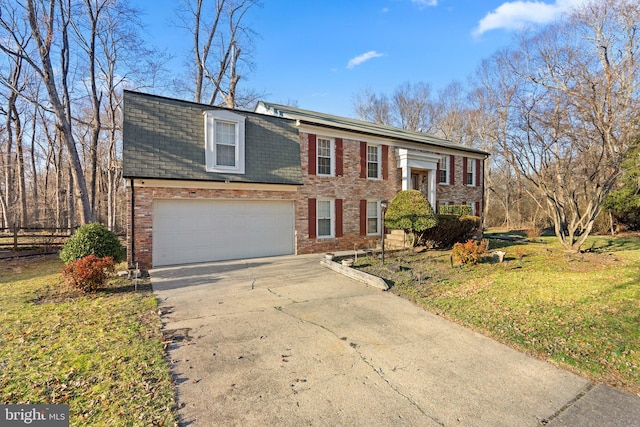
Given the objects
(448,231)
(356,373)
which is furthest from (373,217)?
(356,373)

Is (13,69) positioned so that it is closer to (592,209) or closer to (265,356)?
(265,356)

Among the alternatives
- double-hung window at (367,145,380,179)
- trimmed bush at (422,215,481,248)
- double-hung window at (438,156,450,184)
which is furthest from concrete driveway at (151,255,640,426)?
double-hung window at (438,156,450,184)

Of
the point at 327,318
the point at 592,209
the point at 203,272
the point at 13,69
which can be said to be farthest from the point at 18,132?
the point at 592,209

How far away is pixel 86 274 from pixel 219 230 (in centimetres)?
436

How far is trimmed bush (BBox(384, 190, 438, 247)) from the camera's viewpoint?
36.5ft

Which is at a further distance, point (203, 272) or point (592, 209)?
point (592, 209)

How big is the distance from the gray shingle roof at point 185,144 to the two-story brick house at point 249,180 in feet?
0.10

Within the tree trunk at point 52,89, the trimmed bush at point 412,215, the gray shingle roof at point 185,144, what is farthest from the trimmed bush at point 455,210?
the tree trunk at point 52,89

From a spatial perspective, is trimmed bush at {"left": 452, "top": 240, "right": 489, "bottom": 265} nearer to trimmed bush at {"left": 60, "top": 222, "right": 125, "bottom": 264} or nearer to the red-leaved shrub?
the red-leaved shrub

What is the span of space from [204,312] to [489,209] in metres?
28.6

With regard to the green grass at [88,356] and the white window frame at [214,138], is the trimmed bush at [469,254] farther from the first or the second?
the green grass at [88,356]

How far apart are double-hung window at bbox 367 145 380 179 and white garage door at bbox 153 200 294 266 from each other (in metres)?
4.37

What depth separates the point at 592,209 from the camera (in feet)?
34.7

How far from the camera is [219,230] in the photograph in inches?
407
